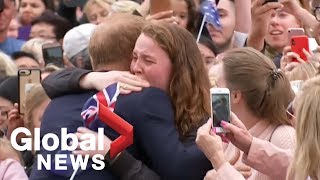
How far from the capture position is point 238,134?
212 inches

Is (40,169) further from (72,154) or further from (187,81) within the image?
(187,81)

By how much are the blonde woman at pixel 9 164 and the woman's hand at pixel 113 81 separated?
4.41 feet

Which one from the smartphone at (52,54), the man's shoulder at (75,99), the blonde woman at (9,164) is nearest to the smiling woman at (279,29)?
the smartphone at (52,54)

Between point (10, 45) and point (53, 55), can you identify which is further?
point (10, 45)

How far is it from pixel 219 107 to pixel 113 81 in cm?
58

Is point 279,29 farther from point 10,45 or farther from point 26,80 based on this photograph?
point 10,45

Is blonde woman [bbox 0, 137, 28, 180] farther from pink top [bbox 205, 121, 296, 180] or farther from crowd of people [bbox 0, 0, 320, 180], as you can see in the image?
pink top [bbox 205, 121, 296, 180]

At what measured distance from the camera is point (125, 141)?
5422mm

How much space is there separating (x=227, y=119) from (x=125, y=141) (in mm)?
465

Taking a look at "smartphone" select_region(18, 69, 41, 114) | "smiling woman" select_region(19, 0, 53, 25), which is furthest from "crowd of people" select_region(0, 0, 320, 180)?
"smiling woman" select_region(19, 0, 53, 25)

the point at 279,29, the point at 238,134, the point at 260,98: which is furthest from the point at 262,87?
the point at 279,29

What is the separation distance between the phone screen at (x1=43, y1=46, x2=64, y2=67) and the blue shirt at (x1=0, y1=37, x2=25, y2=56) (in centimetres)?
143

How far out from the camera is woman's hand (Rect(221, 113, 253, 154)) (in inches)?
210

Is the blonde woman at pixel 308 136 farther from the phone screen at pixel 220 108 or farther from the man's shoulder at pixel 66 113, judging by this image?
the man's shoulder at pixel 66 113
